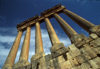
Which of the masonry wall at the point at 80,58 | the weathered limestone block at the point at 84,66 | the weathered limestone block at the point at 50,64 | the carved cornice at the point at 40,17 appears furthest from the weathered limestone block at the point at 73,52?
the carved cornice at the point at 40,17

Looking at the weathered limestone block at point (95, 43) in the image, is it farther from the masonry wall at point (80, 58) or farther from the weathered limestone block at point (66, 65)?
the weathered limestone block at point (66, 65)

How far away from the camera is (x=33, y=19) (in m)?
19.9

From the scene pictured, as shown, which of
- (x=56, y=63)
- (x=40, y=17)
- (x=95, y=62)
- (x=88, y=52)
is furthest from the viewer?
(x=40, y=17)

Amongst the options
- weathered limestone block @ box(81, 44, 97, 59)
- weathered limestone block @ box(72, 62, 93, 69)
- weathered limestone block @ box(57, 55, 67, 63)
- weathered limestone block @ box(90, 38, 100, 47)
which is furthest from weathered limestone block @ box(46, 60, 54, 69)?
weathered limestone block @ box(90, 38, 100, 47)

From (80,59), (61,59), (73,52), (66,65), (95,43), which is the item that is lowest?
(66,65)

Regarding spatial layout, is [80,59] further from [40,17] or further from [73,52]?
[40,17]

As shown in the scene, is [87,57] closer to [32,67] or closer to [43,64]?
[43,64]

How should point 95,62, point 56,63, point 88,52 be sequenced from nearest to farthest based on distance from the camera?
point 95,62, point 88,52, point 56,63

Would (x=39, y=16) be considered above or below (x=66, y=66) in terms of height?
above

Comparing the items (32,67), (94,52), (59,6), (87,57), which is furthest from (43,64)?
(59,6)

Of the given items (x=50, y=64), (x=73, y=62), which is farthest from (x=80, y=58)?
(x=50, y=64)

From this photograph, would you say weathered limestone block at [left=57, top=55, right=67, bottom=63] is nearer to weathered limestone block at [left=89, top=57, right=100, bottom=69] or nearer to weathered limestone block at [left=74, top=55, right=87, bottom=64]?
weathered limestone block at [left=74, top=55, right=87, bottom=64]

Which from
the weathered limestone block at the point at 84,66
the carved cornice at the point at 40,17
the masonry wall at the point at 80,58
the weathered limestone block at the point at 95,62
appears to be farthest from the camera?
the carved cornice at the point at 40,17

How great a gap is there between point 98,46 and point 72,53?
2.17m
